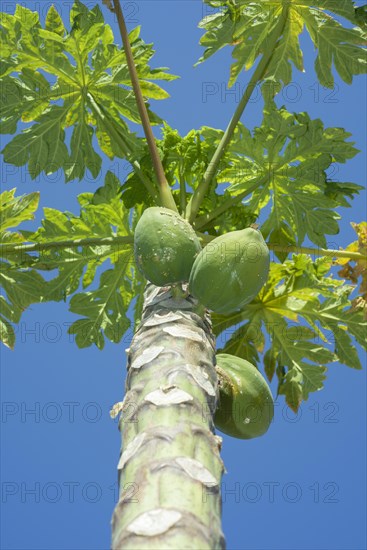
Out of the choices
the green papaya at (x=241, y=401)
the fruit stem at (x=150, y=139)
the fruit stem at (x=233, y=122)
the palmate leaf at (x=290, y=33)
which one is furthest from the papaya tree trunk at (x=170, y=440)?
the palmate leaf at (x=290, y=33)

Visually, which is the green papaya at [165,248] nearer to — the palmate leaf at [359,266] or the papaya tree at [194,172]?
the papaya tree at [194,172]

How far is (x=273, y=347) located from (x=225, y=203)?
0.92 metres

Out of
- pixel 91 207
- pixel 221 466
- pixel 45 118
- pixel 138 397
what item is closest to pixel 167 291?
pixel 138 397

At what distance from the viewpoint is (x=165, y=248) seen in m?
2.96

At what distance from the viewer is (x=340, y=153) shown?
4.04 meters

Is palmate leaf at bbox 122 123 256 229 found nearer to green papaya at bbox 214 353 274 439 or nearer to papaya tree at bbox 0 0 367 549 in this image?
papaya tree at bbox 0 0 367 549

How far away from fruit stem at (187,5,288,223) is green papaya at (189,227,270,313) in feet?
2.67

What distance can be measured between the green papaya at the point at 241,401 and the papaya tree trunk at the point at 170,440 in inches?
11.2

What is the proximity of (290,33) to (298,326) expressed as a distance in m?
1.71

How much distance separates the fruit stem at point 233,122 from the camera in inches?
146

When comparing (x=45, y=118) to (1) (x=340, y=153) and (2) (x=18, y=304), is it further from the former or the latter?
(1) (x=340, y=153)

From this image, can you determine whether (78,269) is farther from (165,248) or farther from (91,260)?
(165,248)

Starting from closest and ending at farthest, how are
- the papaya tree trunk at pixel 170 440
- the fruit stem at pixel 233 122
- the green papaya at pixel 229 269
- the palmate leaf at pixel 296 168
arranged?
the papaya tree trunk at pixel 170 440, the green papaya at pixel 229 269, the fruit stem at pixel 233 122, the palmate leaf at pixel 296 168

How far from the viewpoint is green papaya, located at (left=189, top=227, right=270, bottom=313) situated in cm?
282
